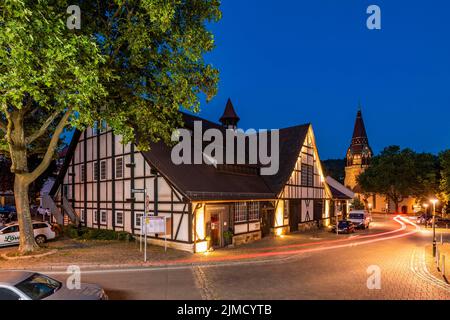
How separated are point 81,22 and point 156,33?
3.32 m

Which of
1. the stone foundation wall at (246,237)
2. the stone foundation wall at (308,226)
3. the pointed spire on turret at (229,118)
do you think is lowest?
the stone foundation wall at (308,226)

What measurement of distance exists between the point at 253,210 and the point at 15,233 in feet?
50.8

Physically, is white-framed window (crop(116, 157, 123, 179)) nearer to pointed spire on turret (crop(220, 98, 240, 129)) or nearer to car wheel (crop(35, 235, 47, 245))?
car wheel (crop(35, 235, 47, 245))

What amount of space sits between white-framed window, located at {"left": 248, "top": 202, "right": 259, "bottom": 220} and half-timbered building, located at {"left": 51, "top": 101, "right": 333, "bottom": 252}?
0.07 meters

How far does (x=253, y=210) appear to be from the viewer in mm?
23359

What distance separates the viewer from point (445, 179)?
39.3 m

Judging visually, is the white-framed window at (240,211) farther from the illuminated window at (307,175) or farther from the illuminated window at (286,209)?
the illuminated window at (307,175)

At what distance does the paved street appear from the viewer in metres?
10.4

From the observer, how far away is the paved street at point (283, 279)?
1035 centimetres

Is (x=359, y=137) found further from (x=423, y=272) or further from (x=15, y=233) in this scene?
(x=15, y=233)

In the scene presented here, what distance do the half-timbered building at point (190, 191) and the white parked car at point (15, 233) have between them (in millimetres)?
4227

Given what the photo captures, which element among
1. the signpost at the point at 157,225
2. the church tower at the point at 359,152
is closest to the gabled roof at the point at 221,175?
the signpost at the point at 157,225
